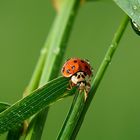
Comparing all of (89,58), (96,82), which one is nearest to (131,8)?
(96,82)

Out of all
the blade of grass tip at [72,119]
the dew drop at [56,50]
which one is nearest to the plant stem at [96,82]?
the blade of grass tip at [72,119]

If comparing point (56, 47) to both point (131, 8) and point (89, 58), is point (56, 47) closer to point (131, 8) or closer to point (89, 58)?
point (131, 8)

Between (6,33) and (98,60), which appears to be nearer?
(98,60)

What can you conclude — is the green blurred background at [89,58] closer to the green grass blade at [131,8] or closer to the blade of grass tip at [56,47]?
the blade of grass tip at [56,47]

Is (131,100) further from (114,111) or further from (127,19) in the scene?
(127,19)

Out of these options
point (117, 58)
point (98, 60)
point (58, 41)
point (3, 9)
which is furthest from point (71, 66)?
point (3, 9)
